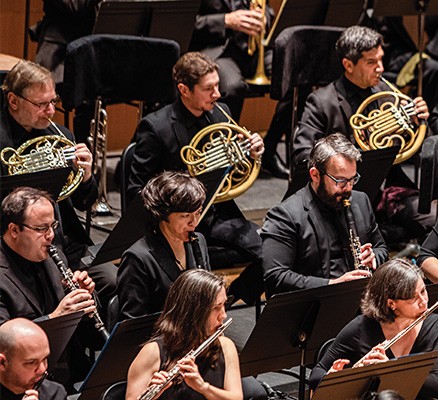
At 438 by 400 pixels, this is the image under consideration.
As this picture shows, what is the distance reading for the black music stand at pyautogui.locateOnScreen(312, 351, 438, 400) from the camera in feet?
11.6

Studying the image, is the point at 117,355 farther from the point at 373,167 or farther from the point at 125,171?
the point at 373,167

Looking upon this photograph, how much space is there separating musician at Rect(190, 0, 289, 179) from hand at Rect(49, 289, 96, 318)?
2514mm

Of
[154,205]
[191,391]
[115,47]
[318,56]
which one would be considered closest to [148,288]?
[154,205]

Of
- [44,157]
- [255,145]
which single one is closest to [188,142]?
[255,145]

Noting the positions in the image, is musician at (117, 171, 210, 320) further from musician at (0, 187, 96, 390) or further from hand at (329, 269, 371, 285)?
hand at (329, 269, 371, 285)

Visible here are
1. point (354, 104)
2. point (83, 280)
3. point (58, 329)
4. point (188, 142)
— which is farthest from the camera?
point (354, 104)

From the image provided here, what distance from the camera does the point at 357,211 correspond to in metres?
4.78

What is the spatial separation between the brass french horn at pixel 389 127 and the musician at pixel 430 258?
2.06 feet

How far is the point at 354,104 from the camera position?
18.6 ft

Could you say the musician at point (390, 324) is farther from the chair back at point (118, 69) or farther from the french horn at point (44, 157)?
the chair back at point (118, 69)

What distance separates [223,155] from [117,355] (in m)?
1.65

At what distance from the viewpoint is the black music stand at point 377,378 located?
354 cm

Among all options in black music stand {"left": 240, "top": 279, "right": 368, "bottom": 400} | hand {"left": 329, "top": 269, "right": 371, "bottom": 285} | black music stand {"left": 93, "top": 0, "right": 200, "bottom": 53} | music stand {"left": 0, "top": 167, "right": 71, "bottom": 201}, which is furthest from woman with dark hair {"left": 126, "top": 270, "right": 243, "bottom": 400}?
black music stand {"left": 93, "top": 0, "right": 200, "bottom": 53}

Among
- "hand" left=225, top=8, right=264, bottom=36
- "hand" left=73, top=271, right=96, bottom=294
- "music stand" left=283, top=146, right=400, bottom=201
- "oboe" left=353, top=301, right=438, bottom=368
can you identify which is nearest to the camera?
"oboe" left=353, top=301, right=438, bottom=368
